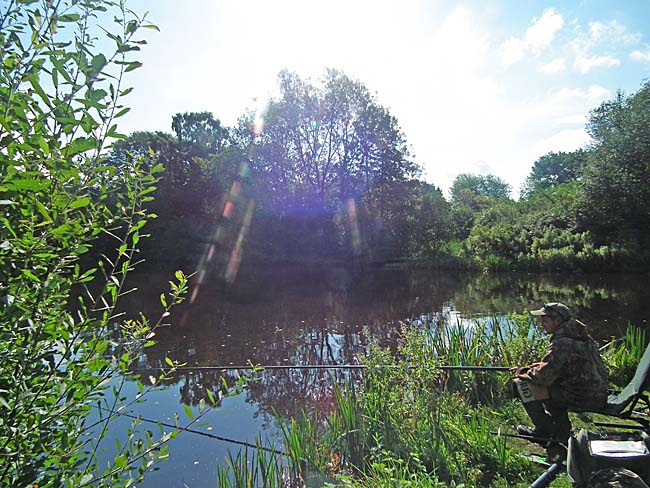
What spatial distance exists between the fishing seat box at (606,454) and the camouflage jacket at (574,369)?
2.11 feet

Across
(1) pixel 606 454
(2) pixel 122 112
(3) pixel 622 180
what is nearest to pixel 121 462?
(2) pixel 122 112

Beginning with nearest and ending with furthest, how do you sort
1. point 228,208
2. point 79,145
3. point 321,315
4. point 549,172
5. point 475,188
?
point 79,145
point 321,315
point 228,208
point 549,172
point 475,188

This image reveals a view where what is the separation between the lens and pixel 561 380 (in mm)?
3266

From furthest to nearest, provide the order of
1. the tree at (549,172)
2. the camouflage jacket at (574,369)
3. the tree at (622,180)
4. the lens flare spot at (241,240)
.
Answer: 1. the tree at (549,172)
2. the lens flare spot at (241,240)
3. the tree at (622,180)
4. the camouflage jacket at (574,369)

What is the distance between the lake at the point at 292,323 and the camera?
18.3ft

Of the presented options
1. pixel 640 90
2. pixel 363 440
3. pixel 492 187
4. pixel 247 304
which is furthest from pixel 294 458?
pixel 492 187

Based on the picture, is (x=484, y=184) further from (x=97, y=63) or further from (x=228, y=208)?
(x=97, y=63)

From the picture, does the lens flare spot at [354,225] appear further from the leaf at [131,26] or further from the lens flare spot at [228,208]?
the leaf at [131,26]

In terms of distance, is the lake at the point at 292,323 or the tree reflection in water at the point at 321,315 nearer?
the lake at the point at 292,323

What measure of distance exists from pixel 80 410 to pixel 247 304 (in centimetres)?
1431

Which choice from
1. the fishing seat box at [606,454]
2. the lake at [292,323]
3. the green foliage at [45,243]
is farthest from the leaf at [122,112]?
the fishing seat box at [606,454]

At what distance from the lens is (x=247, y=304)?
50.4ft

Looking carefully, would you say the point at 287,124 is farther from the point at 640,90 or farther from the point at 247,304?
the point at 640,90

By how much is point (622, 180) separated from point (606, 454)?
21.7m
